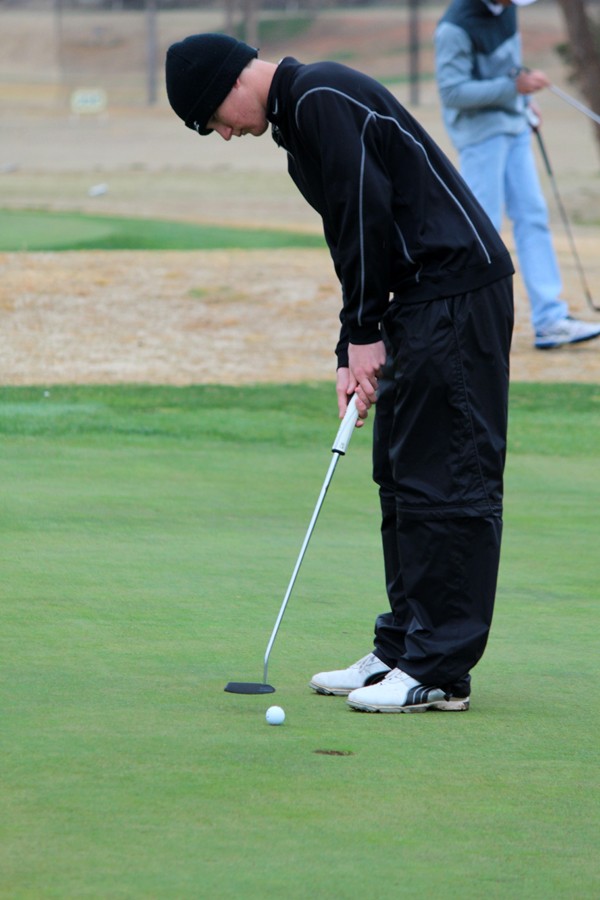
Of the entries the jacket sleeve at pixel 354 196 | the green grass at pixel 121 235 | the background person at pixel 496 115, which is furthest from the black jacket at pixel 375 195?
the green grass at pixel 121 235

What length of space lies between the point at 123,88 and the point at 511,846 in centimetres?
5714

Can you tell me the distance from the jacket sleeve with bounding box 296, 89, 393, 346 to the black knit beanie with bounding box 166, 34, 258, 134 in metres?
0.18

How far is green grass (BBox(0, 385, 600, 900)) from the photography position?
2.62 meters

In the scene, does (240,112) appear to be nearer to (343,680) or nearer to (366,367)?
(366,367)

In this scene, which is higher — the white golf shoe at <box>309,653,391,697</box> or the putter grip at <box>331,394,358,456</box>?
the putter grip at <box>331,394,358,456</box>

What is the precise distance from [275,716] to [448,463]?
69 cm

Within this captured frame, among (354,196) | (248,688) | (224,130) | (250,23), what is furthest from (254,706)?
(250,23)

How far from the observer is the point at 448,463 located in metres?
3.67

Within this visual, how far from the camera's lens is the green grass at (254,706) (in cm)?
262

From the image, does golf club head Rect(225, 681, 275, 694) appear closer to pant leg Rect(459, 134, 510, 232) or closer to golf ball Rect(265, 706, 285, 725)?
golf ball Rect(265, 706, 285, 725)

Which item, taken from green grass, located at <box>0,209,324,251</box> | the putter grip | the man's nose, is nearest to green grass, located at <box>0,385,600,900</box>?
the putter grip

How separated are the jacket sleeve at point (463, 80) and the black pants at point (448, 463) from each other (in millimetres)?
5620

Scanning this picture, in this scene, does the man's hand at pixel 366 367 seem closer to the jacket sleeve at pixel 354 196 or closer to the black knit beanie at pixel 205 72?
the jacket sleeve at pixel 354 196

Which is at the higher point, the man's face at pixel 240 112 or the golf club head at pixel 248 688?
the man's face at pixel 240 112
